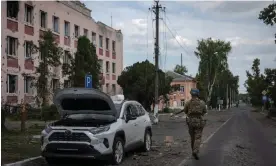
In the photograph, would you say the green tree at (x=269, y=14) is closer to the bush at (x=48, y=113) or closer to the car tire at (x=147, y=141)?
the bush at (x=48, y=113)

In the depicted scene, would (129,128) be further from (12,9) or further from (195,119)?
(12,9)

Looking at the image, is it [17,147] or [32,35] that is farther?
[32,35]

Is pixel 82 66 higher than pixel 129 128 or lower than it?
higher

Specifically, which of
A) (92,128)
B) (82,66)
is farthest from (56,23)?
(92,128)

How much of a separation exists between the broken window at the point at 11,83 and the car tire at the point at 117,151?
22.3m

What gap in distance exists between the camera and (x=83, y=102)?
1155 cm

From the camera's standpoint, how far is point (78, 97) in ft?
37.2

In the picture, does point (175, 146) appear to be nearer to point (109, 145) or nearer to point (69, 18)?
point (109, 145)

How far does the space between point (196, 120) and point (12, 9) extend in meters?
22.7

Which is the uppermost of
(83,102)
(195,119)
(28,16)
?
(28,16)

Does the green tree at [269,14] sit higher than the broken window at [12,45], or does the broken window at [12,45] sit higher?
the green tree at [269,14]

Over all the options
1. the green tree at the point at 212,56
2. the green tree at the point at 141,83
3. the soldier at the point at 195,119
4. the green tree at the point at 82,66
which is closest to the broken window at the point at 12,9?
the green tree at the point at 82,66

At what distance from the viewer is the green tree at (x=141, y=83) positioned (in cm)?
4925

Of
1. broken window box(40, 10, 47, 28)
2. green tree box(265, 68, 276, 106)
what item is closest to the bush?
broken window box(40, 10, 47, 28)
